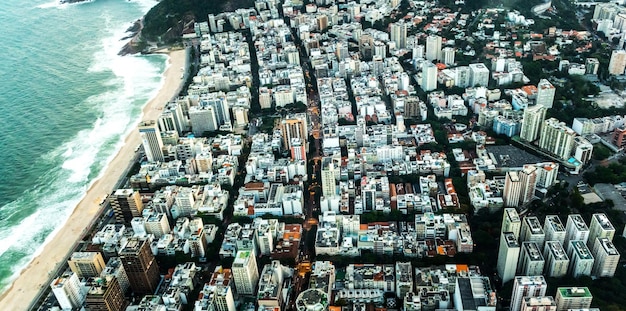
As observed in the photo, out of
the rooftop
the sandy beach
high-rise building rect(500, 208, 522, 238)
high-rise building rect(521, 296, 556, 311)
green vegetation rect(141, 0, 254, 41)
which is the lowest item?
the sandy beach

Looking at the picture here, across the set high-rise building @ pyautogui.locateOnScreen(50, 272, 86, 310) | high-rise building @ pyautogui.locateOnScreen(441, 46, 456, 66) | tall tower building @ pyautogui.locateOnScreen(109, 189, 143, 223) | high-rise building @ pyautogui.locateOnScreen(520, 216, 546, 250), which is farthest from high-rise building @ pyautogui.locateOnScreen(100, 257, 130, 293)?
high-rise building @ pyautogui.locateOnScreen(441, 46, 456, 66)

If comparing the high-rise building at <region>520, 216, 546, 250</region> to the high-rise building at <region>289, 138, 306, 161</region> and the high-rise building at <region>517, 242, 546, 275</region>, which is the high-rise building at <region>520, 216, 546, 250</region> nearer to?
the high-rise building at <region>517, 242, 546, 275</region>

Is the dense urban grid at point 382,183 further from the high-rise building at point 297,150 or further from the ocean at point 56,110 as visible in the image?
the ocean at point 56,110

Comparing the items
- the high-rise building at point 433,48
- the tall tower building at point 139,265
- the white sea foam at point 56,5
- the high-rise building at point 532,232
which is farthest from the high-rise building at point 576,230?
the white sea foam at point 56,5

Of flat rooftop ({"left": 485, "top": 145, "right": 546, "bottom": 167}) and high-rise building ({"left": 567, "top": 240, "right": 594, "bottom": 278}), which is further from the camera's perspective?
flat rooftop ({"left": 485, "top": 145, "right": 546, "bottom": 167})

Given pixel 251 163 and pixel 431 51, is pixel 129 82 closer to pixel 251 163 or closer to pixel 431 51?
pixel 251 163

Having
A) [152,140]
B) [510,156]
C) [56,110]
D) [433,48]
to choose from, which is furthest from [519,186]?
[56,110]

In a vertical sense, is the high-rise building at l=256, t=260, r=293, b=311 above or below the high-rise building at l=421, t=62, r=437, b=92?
below
